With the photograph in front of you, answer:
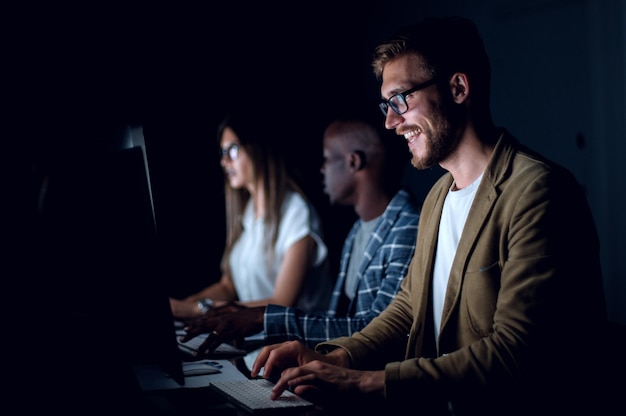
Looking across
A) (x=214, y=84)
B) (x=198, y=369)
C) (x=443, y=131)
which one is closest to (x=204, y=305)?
(x=198, y=369)

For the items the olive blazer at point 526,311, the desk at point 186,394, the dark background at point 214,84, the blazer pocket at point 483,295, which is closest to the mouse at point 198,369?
the desk at point 186,394

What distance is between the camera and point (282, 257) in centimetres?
316

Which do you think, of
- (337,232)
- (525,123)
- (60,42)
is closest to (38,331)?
(337,232)

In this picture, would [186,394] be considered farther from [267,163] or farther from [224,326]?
[267,163]

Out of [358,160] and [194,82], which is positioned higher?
[194,82]

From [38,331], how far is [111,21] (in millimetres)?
2162

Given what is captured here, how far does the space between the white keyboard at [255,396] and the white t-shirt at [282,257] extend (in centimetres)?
147

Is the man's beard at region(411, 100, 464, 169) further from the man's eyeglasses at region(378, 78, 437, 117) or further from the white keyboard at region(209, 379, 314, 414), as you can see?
the white keyboard at region(209, 379, 314, 414)

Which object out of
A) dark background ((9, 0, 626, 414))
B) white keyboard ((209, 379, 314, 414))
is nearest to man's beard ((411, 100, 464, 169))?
white keyboard ((209, 379, 314, 414))

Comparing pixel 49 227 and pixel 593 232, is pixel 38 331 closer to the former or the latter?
pixel 49 227

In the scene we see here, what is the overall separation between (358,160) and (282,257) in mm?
812

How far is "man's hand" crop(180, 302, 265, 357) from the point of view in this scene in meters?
1.96

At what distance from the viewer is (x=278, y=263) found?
317cm

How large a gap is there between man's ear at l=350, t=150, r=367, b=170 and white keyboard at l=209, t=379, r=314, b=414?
1157mm
